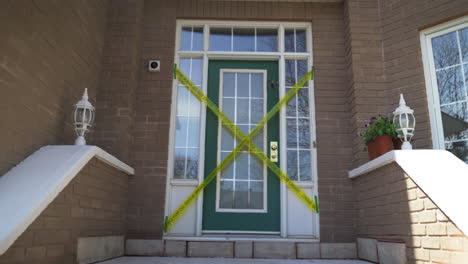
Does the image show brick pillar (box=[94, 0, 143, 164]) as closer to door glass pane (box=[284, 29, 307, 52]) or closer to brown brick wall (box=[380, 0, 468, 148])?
door glass pane (box=[284, 29, 307, 52])

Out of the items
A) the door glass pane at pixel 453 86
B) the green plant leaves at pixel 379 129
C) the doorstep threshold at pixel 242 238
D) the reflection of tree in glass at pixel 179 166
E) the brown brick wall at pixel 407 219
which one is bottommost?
the doorstep threshold at pixel 242 238

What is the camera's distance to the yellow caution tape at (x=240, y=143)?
429 centimetres

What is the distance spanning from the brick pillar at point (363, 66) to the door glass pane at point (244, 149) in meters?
1.01

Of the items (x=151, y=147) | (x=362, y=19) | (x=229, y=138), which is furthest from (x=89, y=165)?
(x=362, y=19)

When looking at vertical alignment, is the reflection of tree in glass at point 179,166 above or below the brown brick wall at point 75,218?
above

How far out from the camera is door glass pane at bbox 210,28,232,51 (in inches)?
189

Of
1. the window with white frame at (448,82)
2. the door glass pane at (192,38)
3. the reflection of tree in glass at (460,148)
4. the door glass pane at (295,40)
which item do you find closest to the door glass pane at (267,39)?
the door glass pane at (295,40)

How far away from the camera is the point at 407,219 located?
301cm

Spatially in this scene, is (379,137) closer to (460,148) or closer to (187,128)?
(460,148)

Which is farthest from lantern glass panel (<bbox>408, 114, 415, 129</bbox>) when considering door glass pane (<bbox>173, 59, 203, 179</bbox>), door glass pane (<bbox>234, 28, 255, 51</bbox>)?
door glass pane (<bbox>173, 59, 203, 179</bbox>)

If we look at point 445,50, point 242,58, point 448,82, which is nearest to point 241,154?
point 242,58

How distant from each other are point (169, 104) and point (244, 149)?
99 cm

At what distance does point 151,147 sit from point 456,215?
9.89 ft

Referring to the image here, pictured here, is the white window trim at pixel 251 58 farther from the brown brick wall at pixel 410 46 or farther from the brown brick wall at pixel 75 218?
the brown brick wall at pixel 410 46
